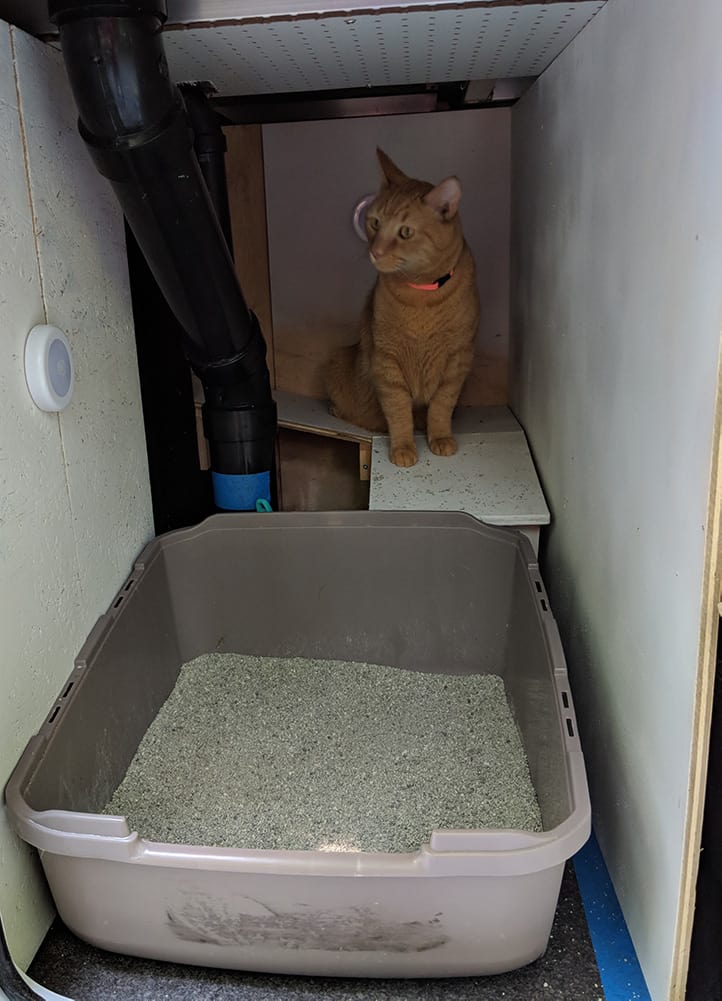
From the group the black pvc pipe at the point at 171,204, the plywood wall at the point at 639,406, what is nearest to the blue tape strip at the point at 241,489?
the black pvc pipe at the point at 171,204

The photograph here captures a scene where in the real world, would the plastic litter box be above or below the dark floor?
above

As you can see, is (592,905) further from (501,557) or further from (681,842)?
(501,557)

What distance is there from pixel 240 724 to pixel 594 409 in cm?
92

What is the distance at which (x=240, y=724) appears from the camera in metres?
1.60

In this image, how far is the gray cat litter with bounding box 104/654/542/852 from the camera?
1315 mm

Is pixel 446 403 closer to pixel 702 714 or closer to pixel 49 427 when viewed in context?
pixel 49 427

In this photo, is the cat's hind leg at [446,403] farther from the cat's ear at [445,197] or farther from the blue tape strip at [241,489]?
the blue tape strip at [241,489]

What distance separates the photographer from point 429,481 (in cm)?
199

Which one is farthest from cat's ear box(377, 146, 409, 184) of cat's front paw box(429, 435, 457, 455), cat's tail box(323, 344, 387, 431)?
cat's front paw box(429, 435, 457, 455)

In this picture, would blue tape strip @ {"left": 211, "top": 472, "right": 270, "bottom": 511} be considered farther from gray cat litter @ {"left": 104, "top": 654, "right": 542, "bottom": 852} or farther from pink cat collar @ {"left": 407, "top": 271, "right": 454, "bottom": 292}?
pink cat collar @ {"left": 407, "top": 271, "right": 454, "bottom": 292}

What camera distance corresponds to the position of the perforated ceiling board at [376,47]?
1.28 meters

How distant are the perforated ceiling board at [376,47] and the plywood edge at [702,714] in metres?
0.85

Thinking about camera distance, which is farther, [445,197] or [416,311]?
[416,311]

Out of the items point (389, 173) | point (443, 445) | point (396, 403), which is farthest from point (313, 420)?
point (389, 173)
